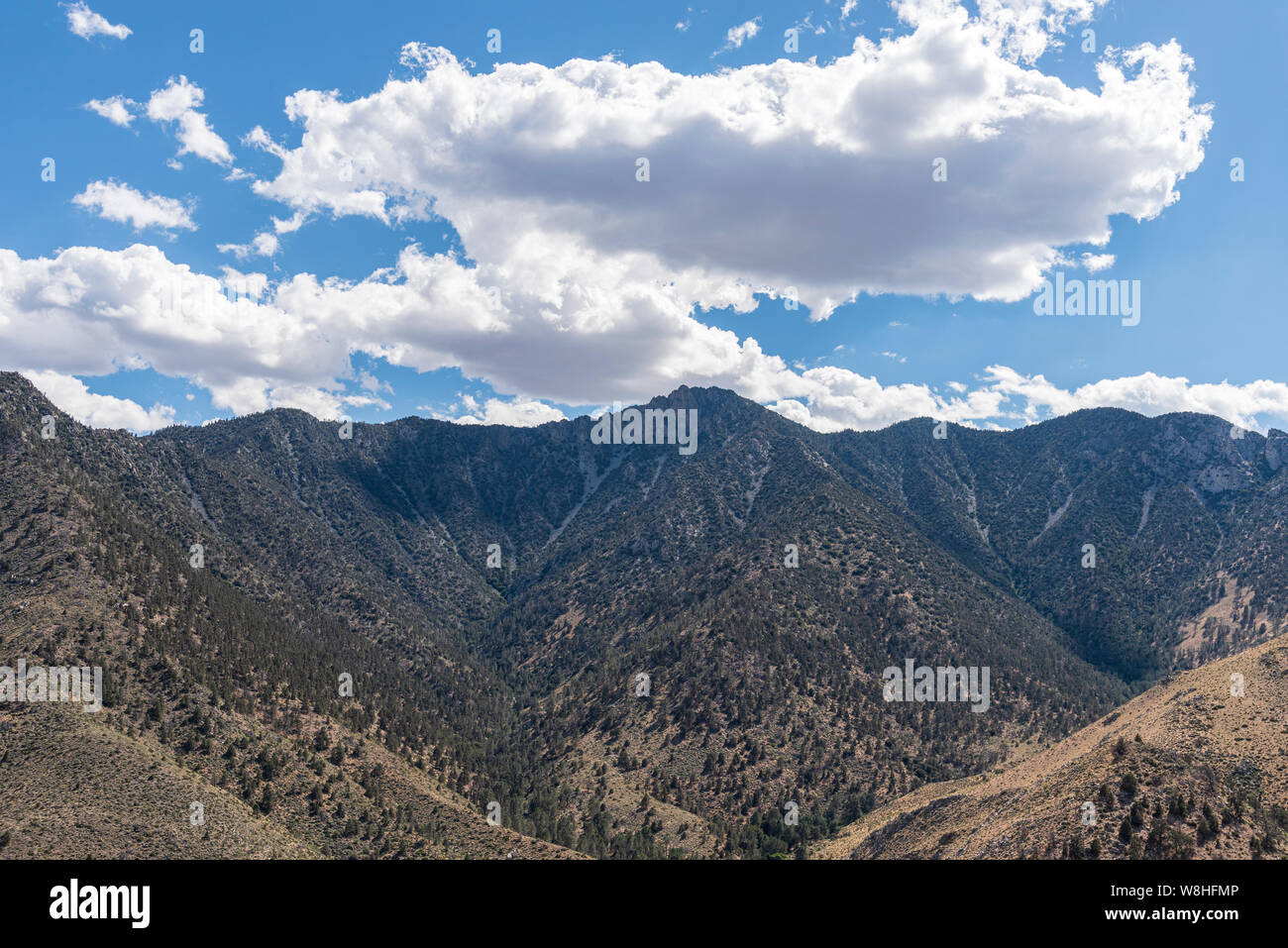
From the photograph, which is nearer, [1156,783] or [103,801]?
[1156,783]

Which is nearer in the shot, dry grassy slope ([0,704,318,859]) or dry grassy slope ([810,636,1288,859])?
dry grassy slope ([810,636,1288,859])

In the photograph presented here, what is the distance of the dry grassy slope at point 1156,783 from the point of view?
46.8 m

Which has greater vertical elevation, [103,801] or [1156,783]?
[1156,783]

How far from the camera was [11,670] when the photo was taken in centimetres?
8475

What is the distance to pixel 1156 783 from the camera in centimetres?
5059

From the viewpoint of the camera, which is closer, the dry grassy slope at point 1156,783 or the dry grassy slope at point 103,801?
the dry grassy slope at point 1156,783

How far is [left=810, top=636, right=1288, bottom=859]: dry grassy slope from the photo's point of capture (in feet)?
153
